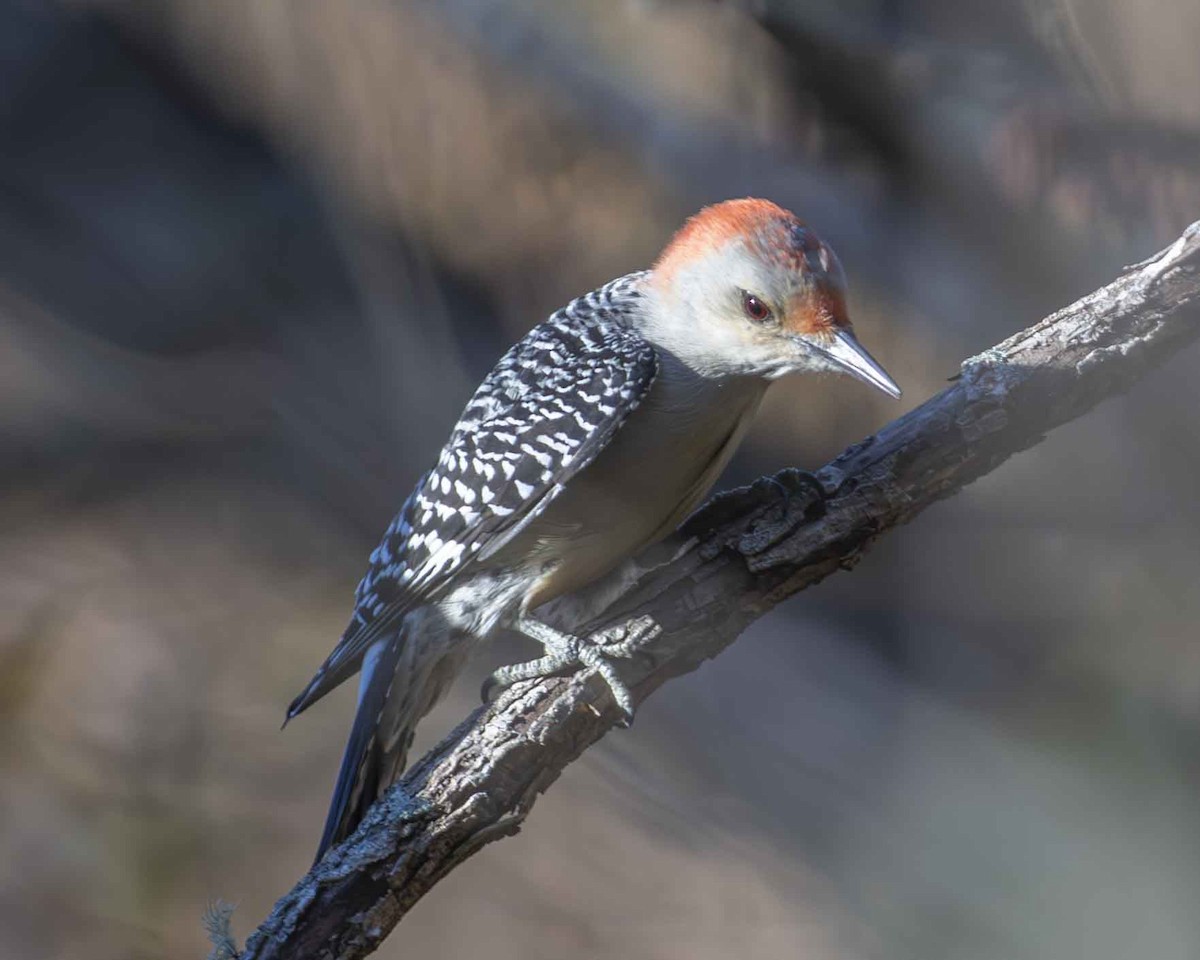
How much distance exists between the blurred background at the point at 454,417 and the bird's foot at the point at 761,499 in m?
0.09

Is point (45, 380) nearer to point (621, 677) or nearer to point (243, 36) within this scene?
point (243, 36)

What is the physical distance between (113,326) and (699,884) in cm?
83

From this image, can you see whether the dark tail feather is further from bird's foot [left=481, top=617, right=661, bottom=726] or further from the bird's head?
the bird's head

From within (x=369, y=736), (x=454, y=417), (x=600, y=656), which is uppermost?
(x=454, y=417)

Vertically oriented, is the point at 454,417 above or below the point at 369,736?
above

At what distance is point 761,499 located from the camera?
1.09 meters

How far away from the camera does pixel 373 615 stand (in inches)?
42.5

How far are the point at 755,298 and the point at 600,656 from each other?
0.35 meters

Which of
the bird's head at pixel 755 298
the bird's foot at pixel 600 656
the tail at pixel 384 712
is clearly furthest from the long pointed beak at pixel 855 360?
the tail at pixel 384 712

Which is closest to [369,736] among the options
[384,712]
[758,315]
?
[384,712]

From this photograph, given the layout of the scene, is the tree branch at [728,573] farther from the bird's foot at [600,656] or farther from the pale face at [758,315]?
the pale face at [758,315]

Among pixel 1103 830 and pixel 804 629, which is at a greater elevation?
pixel 804 629

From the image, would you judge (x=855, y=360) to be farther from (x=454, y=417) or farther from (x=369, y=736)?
(x=369, y=736)

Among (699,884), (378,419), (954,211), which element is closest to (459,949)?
(699,884)
